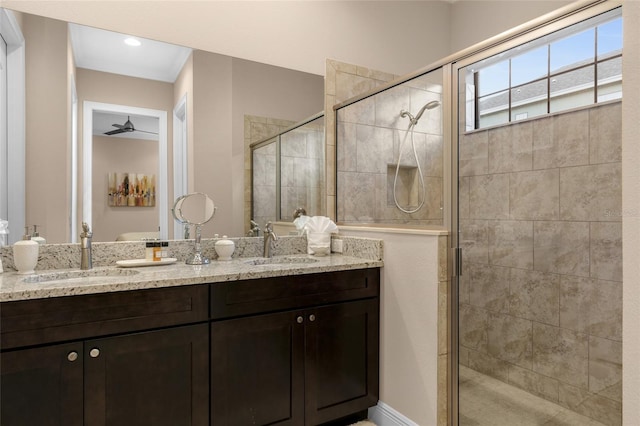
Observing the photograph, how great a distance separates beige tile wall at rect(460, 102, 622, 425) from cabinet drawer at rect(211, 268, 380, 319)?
20.1 inches

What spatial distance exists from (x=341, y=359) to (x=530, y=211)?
1.14m

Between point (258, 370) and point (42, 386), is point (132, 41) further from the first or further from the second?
point (258, 370)

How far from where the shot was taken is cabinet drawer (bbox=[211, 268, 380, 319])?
1.69m

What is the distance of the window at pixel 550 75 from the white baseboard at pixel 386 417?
1.47m

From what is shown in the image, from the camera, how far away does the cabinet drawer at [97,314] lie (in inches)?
52.4

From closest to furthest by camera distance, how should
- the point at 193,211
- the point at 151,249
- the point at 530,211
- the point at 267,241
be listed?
the point at 530,211 < the point at 151,249 < the point at 193,211 < the point at 267,241

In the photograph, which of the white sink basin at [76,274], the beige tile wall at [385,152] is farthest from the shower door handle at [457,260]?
the white sink basin at [76,274]

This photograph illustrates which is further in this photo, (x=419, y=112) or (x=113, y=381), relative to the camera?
(x=419, y=112)

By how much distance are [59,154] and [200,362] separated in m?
1.19

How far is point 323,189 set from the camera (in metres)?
2.63

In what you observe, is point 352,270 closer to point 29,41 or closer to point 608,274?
point 608,274

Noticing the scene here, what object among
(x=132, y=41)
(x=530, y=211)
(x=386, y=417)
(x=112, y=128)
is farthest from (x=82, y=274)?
(x=530, y=211)

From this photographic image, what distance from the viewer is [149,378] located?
1534 millimetres

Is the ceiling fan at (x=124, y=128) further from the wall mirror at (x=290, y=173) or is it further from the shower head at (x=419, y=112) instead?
the shower head at (x=419, y=112)
